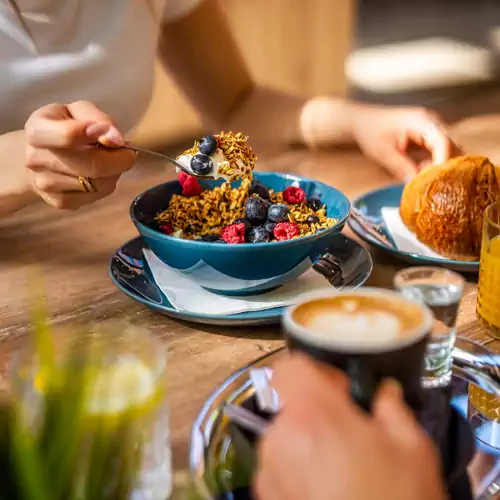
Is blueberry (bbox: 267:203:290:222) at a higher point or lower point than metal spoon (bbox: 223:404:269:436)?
lower

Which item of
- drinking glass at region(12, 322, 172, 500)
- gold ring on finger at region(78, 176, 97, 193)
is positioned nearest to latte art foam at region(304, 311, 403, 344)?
drinking glass at region(12, 322, 172, 500)

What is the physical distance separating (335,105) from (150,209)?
0.63 m

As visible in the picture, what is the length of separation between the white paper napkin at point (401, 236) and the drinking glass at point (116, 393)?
1.71 ft

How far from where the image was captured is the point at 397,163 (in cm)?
124

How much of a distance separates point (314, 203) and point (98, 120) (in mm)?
290

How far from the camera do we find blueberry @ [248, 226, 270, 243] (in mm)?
828

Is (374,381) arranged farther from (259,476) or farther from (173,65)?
(173,65)

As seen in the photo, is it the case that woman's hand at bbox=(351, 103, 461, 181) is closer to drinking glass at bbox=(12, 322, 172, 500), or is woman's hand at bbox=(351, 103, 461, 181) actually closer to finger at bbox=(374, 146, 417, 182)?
finger at bbox=(374, 146, 417, 182)

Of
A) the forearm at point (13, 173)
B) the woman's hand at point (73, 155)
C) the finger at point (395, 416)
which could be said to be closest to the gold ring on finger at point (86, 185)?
the woman's hand at point (73, 155)

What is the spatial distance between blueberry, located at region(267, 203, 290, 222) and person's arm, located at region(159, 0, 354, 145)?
558 millimetres

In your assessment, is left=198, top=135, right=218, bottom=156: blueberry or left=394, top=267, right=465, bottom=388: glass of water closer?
left=394, top=267, right=465, bottom=388: glass of water

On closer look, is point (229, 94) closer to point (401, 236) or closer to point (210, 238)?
point (401, 236)

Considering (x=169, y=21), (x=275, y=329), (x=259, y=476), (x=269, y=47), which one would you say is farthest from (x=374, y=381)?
(x=269, y=47)

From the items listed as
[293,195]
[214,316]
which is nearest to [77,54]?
[293,195]
